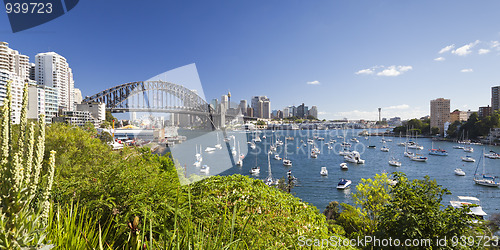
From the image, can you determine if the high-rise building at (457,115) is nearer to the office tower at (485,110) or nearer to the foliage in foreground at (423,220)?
the office tower at (485,110)

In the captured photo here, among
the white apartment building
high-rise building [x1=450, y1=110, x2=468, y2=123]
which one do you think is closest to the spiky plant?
the white apartment building

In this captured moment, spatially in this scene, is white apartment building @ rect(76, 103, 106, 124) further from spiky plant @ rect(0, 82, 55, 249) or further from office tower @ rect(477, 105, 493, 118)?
office tower @ rect(477, 105, 493, 118)

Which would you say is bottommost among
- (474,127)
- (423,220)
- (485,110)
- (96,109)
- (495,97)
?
(474,127)

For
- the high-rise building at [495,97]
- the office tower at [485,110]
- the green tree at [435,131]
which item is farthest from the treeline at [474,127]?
the high-rise building at [495,97]

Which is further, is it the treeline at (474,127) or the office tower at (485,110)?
the office tower at (485,110)

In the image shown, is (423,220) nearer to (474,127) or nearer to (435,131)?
(474,127)

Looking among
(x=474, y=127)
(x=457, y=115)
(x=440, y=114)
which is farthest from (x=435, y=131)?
(x=457, y=115)

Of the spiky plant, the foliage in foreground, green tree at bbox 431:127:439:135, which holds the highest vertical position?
the spiky plant
